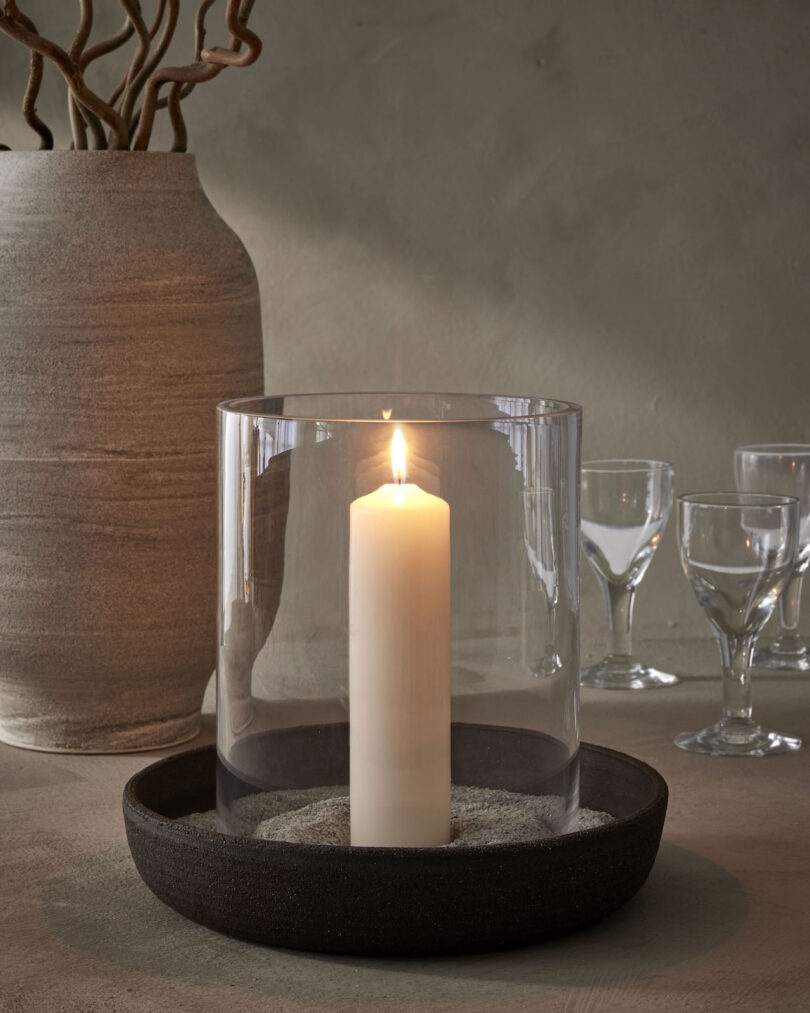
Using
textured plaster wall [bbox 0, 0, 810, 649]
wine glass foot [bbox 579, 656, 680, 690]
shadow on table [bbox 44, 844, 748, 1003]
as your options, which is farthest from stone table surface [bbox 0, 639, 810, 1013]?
textured plaster wall [bbox 0, 0, 810, 649]

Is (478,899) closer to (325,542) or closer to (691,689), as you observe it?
(325,542)

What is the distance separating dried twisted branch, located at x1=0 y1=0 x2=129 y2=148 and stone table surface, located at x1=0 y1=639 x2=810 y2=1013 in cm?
47

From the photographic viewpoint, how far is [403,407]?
70cm

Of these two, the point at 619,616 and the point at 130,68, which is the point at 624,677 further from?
the point at 130,68

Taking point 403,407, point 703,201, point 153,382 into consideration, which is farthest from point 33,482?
point 703,201

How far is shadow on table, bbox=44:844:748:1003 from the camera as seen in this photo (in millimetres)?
587

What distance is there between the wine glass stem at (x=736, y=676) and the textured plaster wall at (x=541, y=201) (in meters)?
0.48

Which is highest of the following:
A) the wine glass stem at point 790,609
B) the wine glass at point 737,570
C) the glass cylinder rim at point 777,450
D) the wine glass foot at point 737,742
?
the glass cylinder rim at point 777,450

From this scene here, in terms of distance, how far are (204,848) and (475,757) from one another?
156mm

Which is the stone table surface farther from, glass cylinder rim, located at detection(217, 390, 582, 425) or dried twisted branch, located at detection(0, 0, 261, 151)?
dried twisted branch, located at detection(0, 0, 261, 151)

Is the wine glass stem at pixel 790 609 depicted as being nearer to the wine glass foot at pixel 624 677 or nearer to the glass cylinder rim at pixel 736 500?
the wine glass foot at pixel 624 677

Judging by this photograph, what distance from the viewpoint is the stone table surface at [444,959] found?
580 mm

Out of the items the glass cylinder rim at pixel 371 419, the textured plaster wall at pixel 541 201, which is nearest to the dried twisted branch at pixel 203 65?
the glass cylinder rim at pixel 371 419

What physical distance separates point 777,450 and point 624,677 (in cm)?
26
